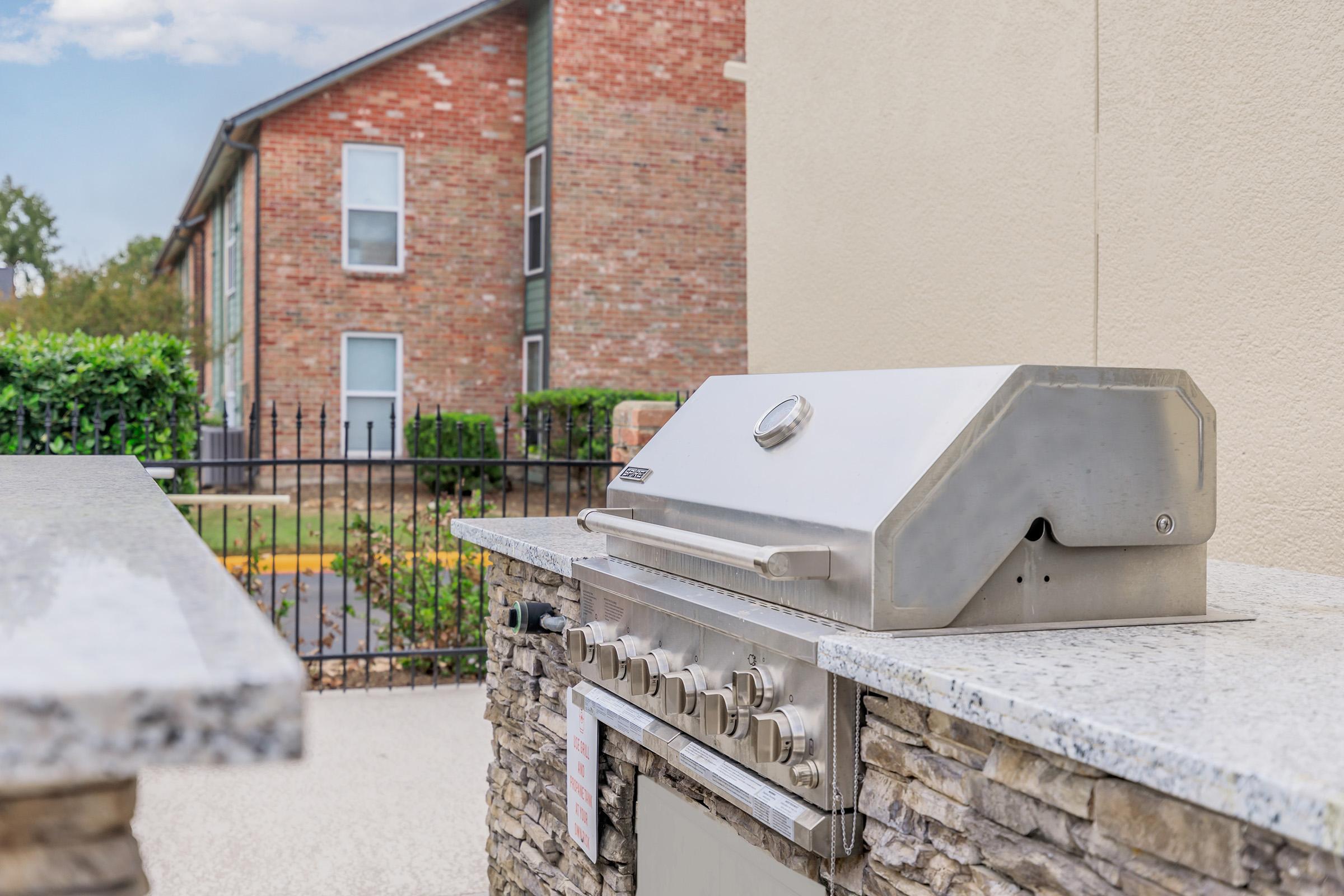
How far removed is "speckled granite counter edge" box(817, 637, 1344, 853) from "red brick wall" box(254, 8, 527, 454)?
546 inches

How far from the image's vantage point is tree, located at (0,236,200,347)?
70.0 feet

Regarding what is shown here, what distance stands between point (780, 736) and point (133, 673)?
145 centimetres

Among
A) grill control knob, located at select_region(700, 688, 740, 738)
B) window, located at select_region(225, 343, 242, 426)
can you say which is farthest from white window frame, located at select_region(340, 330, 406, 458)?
→ grill control knob, located at select_region(700, 688, 740, 738)

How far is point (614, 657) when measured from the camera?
2.67 meters

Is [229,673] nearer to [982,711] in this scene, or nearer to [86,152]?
[982,711]

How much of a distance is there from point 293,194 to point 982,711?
15.1m

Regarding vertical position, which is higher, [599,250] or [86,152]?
[86,152]

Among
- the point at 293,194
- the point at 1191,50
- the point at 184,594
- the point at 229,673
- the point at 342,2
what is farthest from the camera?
the point at 342,2

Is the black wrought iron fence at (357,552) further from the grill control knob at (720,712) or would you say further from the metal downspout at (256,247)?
the metal downspout at (256,247)

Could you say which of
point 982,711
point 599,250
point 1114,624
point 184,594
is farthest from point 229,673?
point 599,250

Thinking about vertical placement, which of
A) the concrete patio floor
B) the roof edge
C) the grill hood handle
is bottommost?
the concrete patio floor

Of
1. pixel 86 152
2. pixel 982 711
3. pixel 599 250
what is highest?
pixel 86 152

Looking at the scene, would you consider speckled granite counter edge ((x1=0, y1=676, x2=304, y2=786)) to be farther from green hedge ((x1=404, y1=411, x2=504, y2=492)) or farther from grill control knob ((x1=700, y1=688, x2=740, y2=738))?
green hedge ((x1=404, y1=411, x2=504, y2=492))

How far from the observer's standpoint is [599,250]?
50.6 ft
